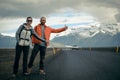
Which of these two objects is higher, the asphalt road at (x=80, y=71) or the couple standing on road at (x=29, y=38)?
the couple standing on road at (x=29, y=38)

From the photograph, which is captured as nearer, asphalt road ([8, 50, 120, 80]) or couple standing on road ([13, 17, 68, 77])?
asphalt road ([8, 50, 120, 80])

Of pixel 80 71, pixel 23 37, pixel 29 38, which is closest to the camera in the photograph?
pixel 23 37

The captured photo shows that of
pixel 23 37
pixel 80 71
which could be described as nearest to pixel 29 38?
pixel 23 37

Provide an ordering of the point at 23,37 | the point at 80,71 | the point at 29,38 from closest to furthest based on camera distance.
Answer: the point at 23,37 < the point at 29,38 < the point at 80,71

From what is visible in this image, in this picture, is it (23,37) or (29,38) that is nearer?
(23,37)

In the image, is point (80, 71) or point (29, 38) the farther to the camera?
point (80, 71)

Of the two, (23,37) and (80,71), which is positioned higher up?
(23,37)

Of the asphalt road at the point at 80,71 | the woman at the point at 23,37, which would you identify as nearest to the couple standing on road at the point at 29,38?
the woman at the point at 23,37

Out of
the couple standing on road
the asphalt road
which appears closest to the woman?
the couple standing on road

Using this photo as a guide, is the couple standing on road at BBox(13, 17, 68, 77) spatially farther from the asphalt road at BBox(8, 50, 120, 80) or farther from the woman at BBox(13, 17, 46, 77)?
the asphalt road at BBox(8, 50, 120, 80)

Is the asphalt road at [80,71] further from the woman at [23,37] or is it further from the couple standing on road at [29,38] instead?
the woman at [23,37]

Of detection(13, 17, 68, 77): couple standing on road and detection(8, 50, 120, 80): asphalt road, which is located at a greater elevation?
detection(13, 17, 68, 77): couple standing on road

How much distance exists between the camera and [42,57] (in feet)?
35.8

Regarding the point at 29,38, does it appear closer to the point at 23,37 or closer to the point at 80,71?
the point at 23,37
